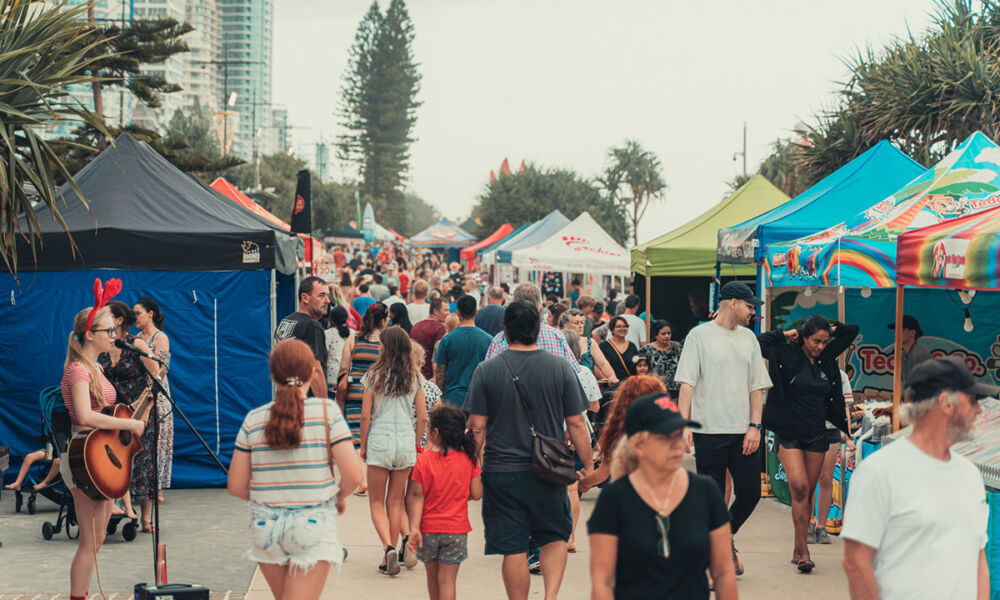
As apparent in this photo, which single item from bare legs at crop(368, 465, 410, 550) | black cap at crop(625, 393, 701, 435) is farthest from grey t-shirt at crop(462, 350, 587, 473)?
black cap at crop(625, 393, 701, 435)

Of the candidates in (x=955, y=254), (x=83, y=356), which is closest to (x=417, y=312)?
(x=83, y=356)

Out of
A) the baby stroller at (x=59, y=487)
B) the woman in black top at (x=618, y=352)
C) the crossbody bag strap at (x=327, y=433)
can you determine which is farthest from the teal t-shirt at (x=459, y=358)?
the crossbody bag strap at (x=327, y=433)

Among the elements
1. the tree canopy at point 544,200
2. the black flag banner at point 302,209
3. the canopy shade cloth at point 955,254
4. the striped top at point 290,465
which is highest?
the tree canopy at point 544,200

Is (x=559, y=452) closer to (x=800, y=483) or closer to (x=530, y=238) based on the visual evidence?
(x=800, y=483)

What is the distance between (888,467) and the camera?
3.25m

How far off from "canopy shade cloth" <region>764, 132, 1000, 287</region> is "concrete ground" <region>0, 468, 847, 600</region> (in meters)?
2.05

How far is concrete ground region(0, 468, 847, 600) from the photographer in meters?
6.72

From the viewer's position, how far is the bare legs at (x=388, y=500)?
7.19 meters

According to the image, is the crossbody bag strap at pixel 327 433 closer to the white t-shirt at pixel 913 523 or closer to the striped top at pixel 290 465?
the striped top at pixel 290 465

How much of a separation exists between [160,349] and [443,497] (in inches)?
151

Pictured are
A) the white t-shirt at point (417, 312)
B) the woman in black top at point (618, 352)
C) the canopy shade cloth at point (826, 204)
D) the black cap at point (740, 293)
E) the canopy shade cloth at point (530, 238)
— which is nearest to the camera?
the black cap at point (740, 293)

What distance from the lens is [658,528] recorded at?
316 cm

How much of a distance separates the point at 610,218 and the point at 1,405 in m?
57.5

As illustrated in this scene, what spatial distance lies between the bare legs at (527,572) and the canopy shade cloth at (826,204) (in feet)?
17.1
